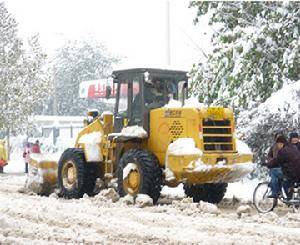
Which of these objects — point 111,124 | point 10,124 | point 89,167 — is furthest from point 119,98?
point 10,124

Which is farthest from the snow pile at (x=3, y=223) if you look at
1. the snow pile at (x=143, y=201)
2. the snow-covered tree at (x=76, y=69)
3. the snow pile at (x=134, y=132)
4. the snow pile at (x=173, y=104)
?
the snow-covered tree at (x=76, y=69)

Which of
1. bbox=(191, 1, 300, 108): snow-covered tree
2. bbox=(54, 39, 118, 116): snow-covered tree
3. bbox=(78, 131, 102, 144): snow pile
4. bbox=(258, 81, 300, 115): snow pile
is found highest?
bbox=(54, 39, 118, 116): snow-covered tree

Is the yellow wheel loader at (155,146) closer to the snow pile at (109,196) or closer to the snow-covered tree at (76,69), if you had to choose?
the snow pile at (109,196)

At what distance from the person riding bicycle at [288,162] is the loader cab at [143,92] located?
2901mm

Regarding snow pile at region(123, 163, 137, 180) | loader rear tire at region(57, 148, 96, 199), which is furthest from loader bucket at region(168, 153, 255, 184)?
loader rear tire at region(57, 148, 96, 199)

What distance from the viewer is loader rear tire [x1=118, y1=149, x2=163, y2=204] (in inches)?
548

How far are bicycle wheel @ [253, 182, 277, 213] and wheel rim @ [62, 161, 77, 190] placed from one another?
4.26 metres

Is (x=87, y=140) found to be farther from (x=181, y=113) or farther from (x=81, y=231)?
(x=81, y=231)

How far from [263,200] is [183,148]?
1.76 m

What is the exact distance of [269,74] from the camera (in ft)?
65.3

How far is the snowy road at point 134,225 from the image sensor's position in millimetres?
9484

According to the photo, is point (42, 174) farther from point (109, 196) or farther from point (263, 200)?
point (263, 200)

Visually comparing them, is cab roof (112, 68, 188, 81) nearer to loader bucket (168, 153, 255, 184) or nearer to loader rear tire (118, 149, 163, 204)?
loader rear tire (118, 149, 163, 204)

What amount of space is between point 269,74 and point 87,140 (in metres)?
6.25
